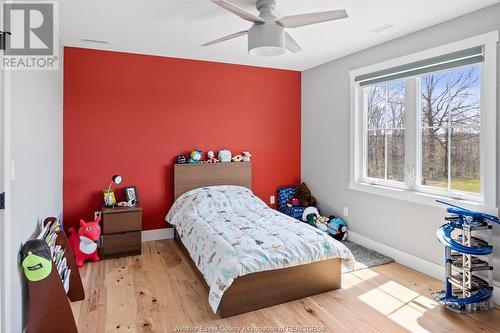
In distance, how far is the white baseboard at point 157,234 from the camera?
4.21 m

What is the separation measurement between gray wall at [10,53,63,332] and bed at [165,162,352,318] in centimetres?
125

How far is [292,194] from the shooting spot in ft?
16.5

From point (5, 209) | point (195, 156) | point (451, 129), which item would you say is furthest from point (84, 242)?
point (451, 129)

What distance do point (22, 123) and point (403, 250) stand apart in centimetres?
358

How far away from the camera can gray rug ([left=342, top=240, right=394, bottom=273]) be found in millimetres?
3406

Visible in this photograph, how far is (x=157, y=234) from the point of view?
14.0 feet

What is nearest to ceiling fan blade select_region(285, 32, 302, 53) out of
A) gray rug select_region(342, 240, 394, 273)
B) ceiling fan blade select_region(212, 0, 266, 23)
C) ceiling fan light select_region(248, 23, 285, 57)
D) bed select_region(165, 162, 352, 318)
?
ceiling fan light select_region(248, 23, 285, 57)

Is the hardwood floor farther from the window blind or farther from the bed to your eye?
the window blind

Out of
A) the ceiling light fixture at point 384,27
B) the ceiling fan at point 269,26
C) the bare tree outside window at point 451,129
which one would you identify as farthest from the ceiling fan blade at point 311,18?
the bare tree outside window at point 451,129

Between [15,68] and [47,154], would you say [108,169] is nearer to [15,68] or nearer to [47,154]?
[47,154]

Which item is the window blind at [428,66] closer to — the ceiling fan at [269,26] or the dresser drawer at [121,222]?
the ceiling fan at [269,26]

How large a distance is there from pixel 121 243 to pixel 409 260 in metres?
A: 3.11

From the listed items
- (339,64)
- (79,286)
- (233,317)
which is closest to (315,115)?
(339,64)

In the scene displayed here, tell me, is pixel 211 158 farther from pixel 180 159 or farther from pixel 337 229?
pixel 337 229
